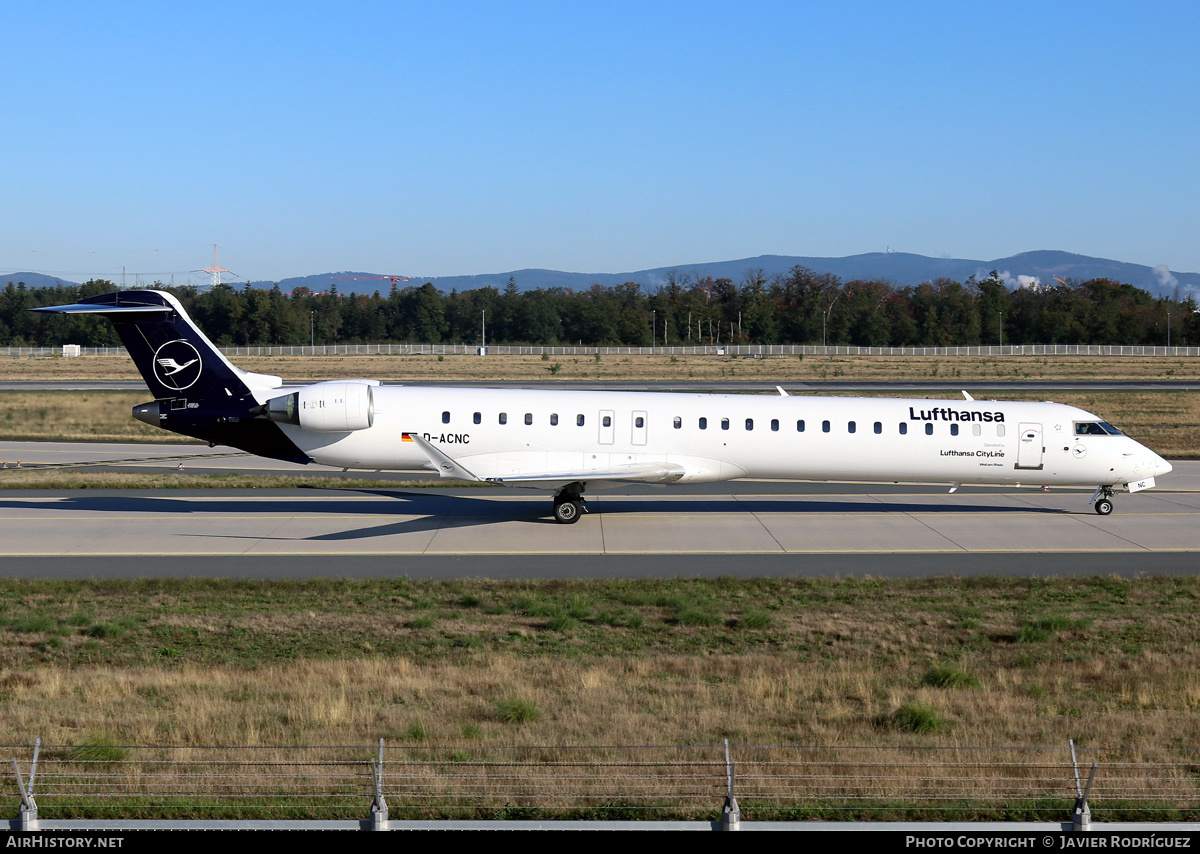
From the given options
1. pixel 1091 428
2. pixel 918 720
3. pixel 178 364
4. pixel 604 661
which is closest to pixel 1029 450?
pixel 1091 428

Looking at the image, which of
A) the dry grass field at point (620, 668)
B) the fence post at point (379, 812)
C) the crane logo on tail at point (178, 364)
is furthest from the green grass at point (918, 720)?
the crane logo on tail at point (178, 364)

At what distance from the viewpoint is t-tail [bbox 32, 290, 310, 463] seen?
22.5 metres

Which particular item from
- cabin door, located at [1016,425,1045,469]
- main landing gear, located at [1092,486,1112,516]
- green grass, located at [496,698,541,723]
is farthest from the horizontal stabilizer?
main landing gear, located at [1092,486,1112,516]

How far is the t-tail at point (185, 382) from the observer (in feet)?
73.7

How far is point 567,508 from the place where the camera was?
73.6ft

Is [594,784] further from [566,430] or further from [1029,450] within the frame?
[1029,450]

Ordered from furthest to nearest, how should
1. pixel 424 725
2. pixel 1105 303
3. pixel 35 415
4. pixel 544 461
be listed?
pixel 1105 303, pixel 35 415, pixel 544 461, pixel 424 725

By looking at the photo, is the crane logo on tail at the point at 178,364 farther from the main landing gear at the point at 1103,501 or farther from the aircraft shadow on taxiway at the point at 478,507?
the main landing gear at the point at 1103,501

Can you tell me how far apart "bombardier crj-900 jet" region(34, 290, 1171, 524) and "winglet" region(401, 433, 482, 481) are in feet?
1.96

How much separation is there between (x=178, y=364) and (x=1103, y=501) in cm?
2092

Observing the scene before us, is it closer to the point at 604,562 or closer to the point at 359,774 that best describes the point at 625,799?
the point at 359,774

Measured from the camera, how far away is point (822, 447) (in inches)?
888
